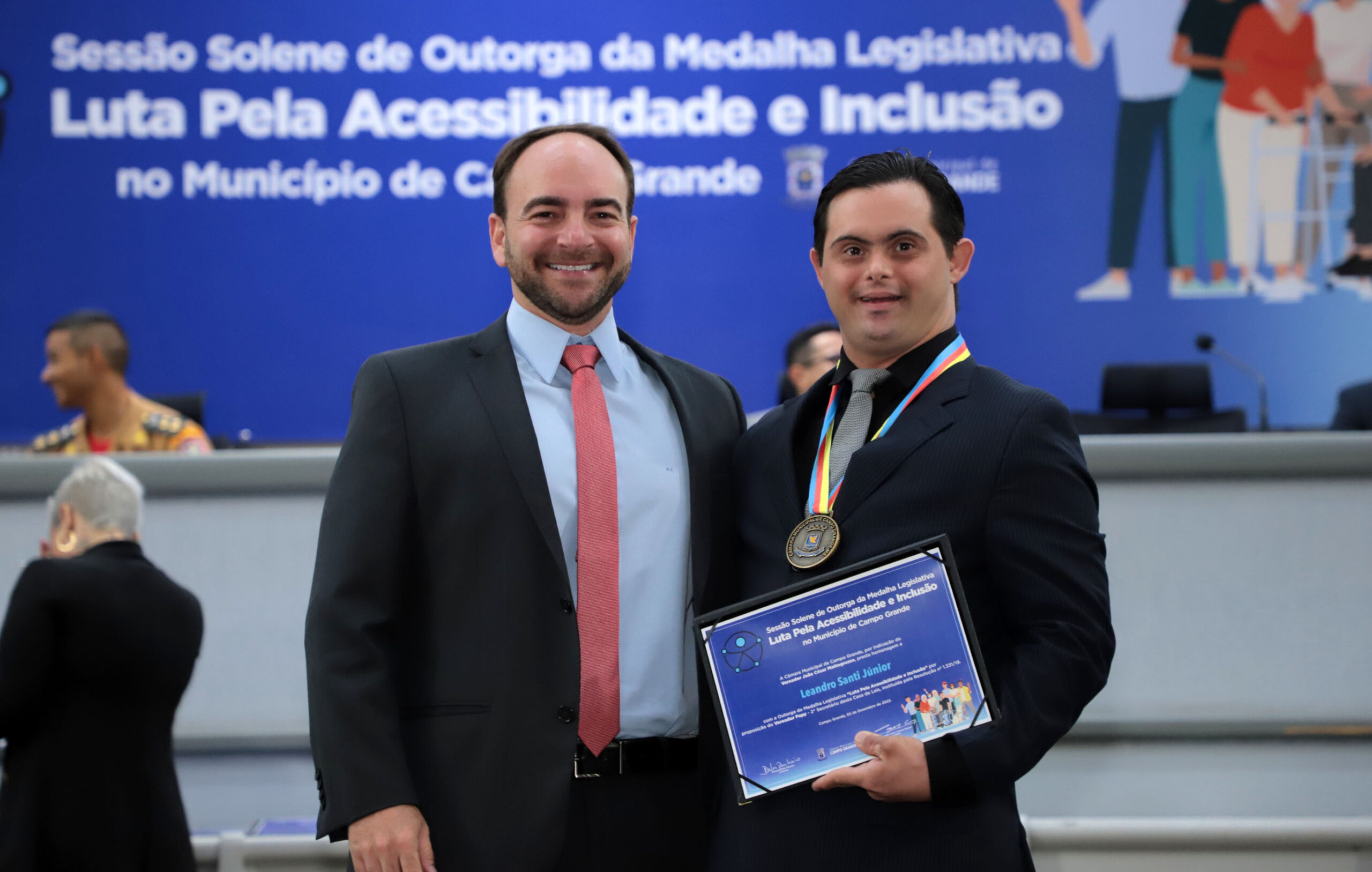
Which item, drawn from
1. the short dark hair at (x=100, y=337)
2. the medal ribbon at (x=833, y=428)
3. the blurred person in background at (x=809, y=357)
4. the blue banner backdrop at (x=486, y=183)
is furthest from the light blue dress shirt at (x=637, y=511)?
the blue banner backdrop at (x=486, y=183)

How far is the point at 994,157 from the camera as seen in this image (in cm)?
634

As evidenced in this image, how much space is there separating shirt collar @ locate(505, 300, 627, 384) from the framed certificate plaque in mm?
529

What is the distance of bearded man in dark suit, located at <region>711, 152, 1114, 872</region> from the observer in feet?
4.70

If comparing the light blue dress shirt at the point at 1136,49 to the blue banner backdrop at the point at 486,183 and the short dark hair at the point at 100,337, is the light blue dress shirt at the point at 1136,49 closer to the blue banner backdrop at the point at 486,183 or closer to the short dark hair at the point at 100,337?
the blue banner backdrop at the point at 486,183

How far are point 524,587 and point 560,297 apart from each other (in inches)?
16.9

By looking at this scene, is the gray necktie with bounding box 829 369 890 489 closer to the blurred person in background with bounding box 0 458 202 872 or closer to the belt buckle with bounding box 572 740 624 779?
the belt buckle with bounding box 572 740 624 779

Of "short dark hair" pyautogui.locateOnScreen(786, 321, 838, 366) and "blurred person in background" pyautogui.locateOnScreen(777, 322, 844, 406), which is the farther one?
"short dark hair" pyautogui.locateOnScreen(786, 321, 838, 366)

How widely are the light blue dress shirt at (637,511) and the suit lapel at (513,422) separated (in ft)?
0.10

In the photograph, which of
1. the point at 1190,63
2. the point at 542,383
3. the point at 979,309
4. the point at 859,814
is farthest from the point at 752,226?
the point at 859,814

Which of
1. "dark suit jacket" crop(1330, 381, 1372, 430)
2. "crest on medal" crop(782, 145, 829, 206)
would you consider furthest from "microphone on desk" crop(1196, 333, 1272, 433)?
"crest on medal" crop(782, 145, 829, 206)

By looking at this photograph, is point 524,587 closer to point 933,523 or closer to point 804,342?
point 933,523

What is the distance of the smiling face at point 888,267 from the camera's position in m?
1.60

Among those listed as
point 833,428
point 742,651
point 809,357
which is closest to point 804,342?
point 809,357

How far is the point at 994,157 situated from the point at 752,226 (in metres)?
1.29
